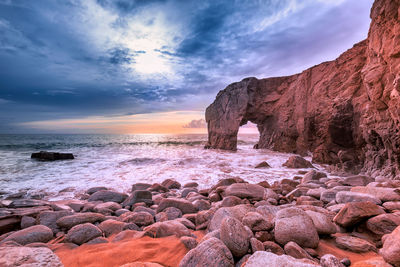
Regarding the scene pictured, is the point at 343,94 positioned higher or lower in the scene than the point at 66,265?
higher

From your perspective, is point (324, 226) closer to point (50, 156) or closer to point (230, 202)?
point (230, 202)

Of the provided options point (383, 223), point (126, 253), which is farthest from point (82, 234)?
point (383, 223)

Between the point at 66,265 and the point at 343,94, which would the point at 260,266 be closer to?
the point at 66,265

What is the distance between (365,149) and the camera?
24.7 ft

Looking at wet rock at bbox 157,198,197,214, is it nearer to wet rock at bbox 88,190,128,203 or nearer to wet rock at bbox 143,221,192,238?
wet rock at bbox 143,221,192,238

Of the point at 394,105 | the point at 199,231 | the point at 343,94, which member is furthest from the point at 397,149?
the point at 199,231

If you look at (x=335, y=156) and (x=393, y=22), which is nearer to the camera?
(x=393, y=22)

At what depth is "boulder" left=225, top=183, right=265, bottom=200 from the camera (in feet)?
14.9

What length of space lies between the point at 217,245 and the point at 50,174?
1084 centimetres

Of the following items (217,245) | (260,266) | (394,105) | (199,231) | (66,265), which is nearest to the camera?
(260,266)

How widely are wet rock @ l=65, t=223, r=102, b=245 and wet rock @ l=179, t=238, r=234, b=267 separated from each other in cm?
179

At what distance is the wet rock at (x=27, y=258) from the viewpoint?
4.60 feet

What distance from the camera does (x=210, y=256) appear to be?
5.42 ft

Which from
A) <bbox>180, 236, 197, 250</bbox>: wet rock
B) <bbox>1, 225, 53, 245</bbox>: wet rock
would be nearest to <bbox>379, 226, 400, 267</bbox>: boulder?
A: <bbox>180, 236, 197, 250</bbox>: wet rock
